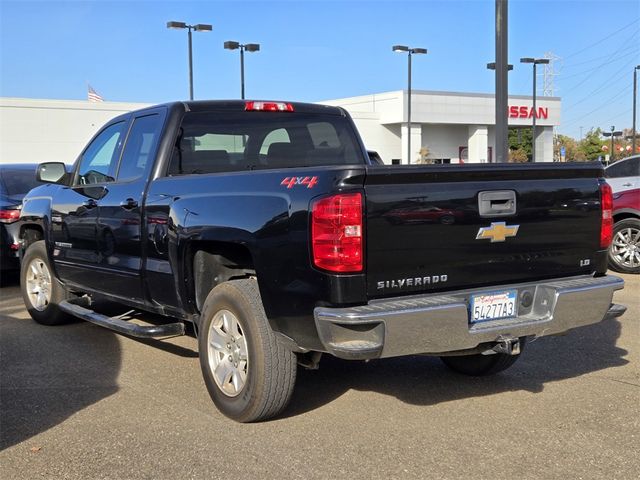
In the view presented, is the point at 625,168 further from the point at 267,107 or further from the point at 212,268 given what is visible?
the point at 212,268

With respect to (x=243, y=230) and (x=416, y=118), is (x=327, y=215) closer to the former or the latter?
(x=243, y=230)

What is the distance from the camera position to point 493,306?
3938mm

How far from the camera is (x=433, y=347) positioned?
3.66 metres

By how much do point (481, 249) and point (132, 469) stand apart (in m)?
2.23

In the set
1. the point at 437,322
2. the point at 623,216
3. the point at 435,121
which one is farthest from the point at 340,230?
the point at 435,121

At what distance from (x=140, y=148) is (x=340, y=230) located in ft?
8.35

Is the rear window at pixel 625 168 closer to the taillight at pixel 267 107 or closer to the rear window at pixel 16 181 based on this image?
the taillight at pixel 267 107

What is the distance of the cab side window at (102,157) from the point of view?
18.9ft

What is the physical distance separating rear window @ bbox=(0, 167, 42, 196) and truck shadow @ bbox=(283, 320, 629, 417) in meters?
6.11

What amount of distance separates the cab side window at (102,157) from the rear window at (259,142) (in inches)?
33.3

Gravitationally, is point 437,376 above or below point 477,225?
below

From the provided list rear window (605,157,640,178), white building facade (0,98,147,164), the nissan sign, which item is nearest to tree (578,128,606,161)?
the nissan sign

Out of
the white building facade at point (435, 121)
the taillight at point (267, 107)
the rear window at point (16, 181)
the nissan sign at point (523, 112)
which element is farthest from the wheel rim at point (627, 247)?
the nissan sign at point (523, 112)

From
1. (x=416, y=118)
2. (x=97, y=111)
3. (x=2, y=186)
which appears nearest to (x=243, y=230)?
(x=2, y=186)
